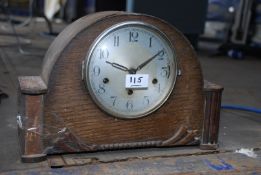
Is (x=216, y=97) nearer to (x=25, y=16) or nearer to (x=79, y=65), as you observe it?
(x=79, y=65)

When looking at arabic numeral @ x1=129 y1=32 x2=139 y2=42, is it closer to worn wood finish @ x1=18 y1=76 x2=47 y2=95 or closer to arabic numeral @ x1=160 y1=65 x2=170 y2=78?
arabic numeral @ x1=160 y1=65 x2=170 y2=78

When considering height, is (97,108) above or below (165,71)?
below

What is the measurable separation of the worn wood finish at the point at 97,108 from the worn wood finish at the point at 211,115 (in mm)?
24

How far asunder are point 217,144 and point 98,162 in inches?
20.5

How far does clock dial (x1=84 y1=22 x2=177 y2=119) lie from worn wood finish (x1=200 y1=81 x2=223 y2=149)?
0.52 ft

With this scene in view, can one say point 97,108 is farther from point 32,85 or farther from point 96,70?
point 32,85

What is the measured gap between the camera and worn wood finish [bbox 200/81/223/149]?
1.82 m

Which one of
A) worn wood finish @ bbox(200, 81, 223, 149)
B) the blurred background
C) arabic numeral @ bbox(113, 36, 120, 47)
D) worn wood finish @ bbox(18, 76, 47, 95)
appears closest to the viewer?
worn wood finish @ bbox(18, 76, 47, 95)

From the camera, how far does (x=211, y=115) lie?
1.84m

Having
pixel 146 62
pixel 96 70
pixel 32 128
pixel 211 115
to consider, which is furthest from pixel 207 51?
pixel 32 128

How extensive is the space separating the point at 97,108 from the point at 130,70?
183 mm

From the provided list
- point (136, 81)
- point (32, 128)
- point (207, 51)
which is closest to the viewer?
point (32, 128)

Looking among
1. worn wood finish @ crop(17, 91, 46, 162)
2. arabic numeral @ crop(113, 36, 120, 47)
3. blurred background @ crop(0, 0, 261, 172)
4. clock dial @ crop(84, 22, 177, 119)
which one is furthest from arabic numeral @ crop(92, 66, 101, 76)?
blurred background @ crop(0, 0, 261, 172)

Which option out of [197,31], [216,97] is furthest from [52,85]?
[197,31]
